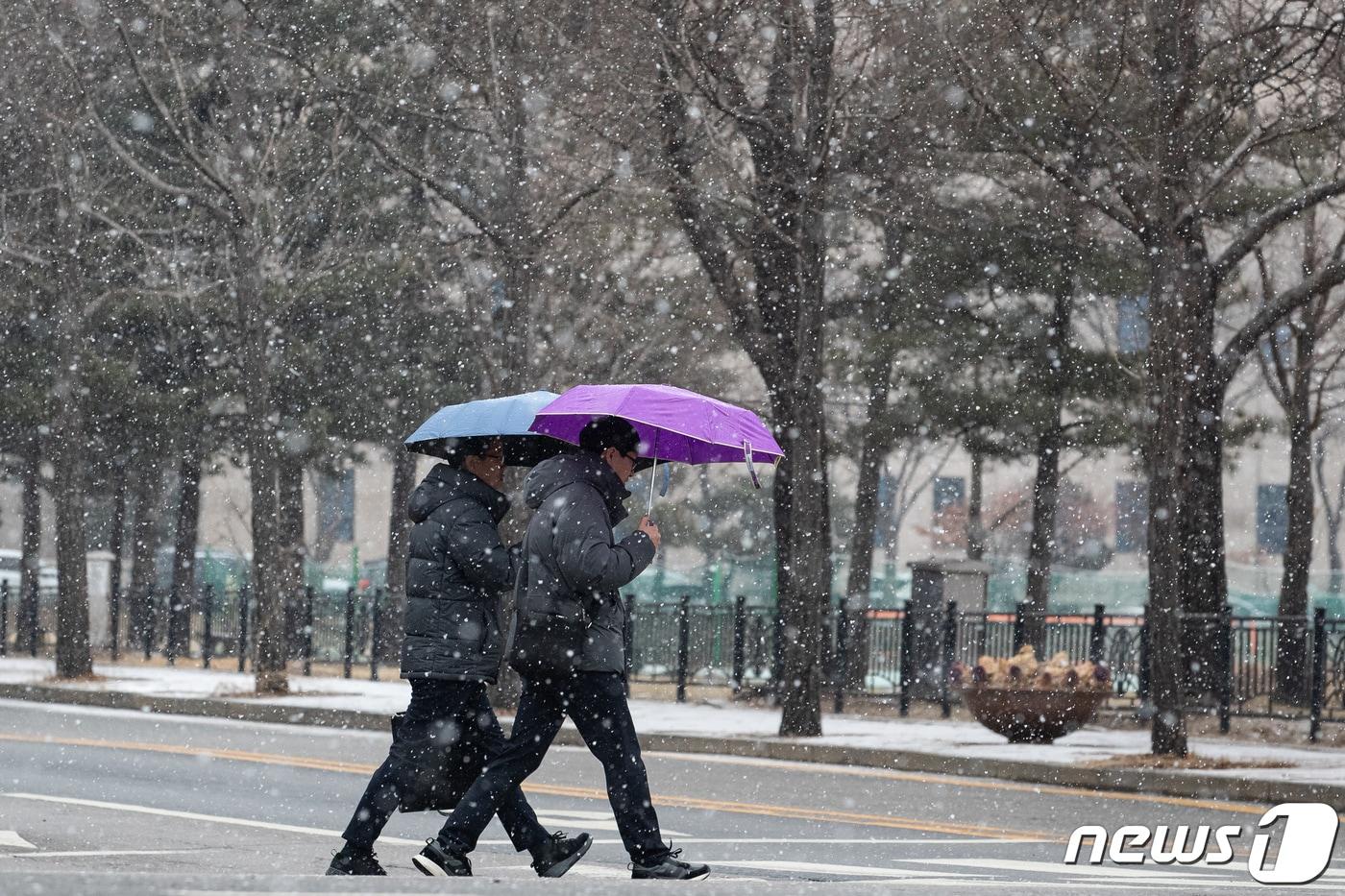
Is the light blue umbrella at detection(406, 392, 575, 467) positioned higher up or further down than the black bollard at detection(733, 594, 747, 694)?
higher up

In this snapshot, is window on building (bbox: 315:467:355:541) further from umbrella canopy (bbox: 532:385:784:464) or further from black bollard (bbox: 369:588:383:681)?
umbrella canopy (bbox: 532:385:784:464)

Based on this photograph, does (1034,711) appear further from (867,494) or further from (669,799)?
(867,494)

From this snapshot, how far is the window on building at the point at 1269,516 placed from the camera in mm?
69750

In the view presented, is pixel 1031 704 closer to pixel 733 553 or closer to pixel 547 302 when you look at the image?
pixel 547 302

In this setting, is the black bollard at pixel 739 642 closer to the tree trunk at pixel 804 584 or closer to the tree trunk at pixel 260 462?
the tree trunk at pixel 804 584

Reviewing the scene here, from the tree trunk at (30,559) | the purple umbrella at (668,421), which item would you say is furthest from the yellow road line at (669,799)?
the tree trunk at (30,559)

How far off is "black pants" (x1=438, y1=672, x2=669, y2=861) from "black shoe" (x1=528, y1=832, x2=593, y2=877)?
312mm

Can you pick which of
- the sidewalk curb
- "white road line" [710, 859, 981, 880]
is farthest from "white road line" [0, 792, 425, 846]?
the sidewalk curb

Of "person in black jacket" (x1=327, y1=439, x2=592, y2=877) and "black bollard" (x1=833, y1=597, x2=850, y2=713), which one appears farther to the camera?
"black bollard" (x1=833, y1=597, x2=850, y2=713)

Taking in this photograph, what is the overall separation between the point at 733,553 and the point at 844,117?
1967 inches

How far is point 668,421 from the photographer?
8.51 metres

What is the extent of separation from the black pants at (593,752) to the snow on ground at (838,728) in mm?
8551

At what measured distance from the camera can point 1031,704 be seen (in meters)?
19.0

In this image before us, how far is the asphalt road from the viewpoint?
28.5 ft
